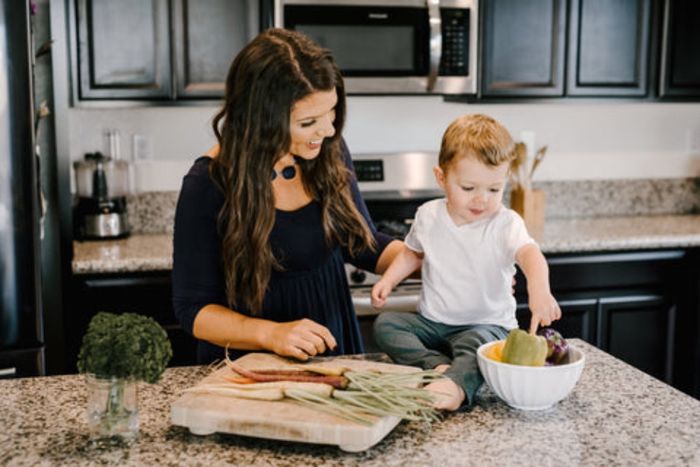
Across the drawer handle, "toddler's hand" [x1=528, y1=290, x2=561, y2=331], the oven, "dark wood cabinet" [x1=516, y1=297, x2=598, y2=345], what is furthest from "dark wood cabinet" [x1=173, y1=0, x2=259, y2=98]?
"toddler's hand" [x1=528, y1=290, x2=561, y2=331]

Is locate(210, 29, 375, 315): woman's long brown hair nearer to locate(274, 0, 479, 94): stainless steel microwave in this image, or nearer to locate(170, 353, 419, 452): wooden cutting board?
locate(170, 353, 419, 452): wooden cutting board

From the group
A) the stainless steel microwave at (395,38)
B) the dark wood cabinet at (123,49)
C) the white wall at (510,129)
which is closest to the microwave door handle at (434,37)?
the stainless steel microwave at (395,38)

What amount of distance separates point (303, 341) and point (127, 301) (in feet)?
5.16

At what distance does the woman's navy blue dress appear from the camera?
1.86m

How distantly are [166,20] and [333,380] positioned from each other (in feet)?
6.83

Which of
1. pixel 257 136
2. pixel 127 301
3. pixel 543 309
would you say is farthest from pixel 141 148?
pixel 543 309

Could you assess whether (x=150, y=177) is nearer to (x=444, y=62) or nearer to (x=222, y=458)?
(x=444, y=62)

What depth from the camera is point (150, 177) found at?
11.7 feet

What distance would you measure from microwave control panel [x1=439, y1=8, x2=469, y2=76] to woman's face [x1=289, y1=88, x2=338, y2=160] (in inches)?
64.8

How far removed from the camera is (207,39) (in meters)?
3.17

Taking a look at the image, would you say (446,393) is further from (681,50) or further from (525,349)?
(681,50)

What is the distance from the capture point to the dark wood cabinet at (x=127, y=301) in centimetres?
298

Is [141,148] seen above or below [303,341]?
above

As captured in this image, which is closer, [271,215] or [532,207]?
[271,215]
